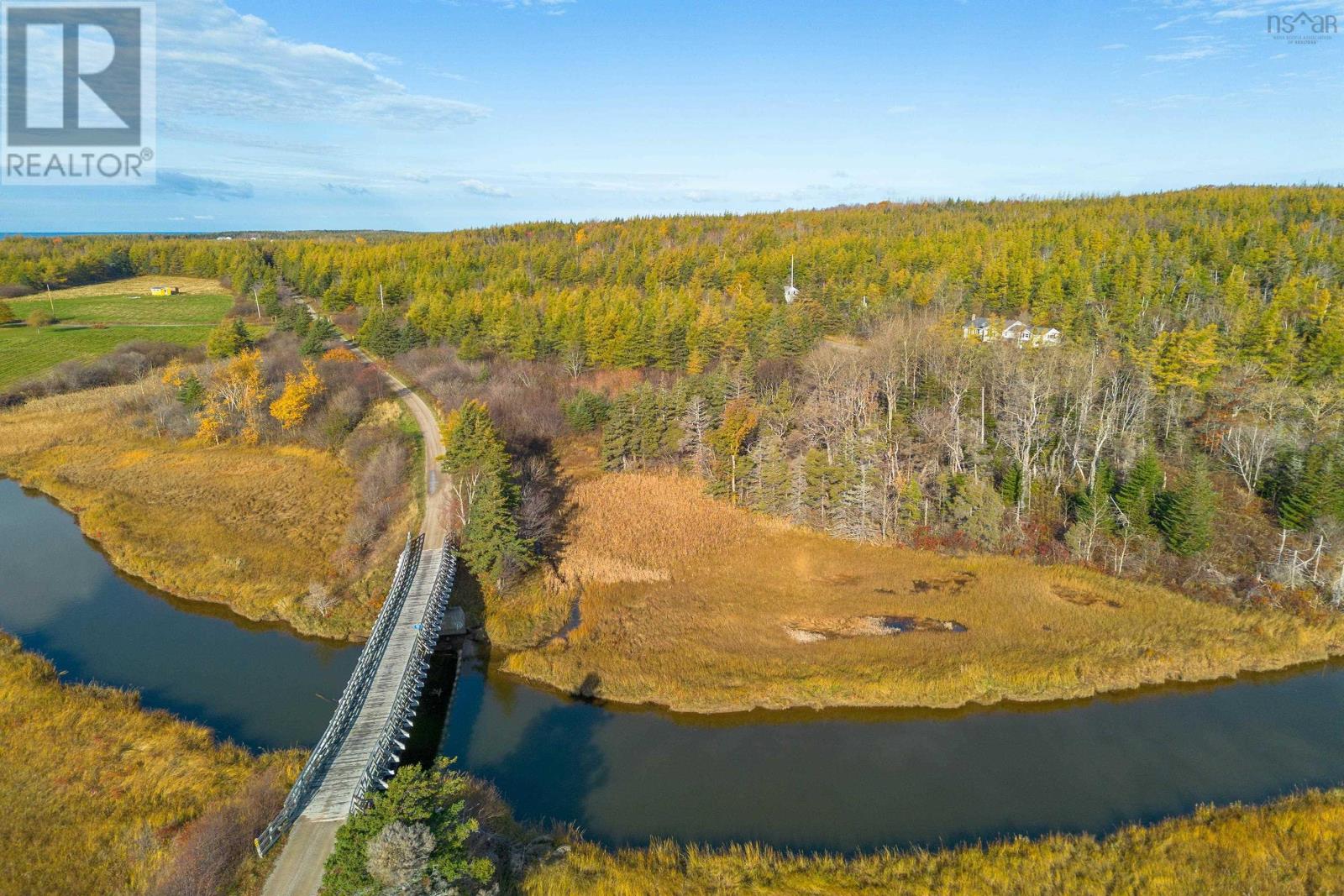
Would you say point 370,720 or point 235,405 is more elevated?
point 235,405

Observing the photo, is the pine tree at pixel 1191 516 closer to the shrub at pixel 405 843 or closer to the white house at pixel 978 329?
the white house at pixel 978 329

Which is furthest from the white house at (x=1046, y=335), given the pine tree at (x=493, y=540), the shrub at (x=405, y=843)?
the shrub at (x=405, y=843)

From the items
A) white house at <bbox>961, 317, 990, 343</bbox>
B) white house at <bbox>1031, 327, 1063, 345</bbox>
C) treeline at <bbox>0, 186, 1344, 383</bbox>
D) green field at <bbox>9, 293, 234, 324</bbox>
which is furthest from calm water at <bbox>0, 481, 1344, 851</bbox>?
green field at <bbox>9, 293, 234, 324</bbox>

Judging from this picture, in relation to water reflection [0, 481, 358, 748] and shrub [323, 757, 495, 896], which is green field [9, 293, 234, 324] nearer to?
water reflection [0, 481, 358, 748]

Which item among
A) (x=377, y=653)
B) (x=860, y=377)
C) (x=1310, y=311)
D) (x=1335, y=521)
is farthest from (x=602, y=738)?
(x=1310, y=311)

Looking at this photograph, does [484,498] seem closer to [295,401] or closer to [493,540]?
[493,540]

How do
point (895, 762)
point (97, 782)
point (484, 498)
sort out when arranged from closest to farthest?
point (97, 782)
point (895, 762)
point (484, 498)

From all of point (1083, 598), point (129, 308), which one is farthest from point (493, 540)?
point (129, 308)
